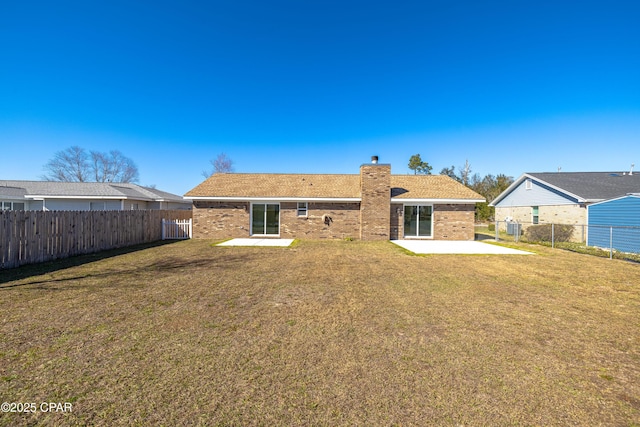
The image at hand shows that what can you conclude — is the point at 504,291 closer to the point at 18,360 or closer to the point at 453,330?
the point at 453,330

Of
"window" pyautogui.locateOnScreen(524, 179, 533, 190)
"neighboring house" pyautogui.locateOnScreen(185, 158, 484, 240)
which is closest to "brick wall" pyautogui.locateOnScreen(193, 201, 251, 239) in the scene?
"neighboring house" pyautogui.locateOnScreen(185, 158, 484, 240)

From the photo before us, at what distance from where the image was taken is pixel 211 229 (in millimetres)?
Result: 16016

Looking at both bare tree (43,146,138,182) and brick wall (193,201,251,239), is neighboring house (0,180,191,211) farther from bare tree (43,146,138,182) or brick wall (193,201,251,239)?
bare tree (43,146,138,182)

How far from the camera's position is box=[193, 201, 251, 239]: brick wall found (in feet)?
52.3

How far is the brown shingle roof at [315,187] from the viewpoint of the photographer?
1592 cm

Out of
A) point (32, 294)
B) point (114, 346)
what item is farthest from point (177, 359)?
point (32, 294)

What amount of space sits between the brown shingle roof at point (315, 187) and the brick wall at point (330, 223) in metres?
0.70

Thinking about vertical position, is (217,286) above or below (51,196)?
below

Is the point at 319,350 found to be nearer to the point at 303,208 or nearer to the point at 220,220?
the point at 303,208

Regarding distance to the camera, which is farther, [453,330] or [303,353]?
[453,330]

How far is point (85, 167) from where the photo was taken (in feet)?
131

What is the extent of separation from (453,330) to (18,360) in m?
5.53

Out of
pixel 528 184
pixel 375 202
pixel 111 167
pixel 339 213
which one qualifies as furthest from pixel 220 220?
pixel 111 167

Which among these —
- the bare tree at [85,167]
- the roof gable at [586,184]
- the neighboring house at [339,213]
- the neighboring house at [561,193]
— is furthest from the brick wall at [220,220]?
the bare tree at [85,167]
